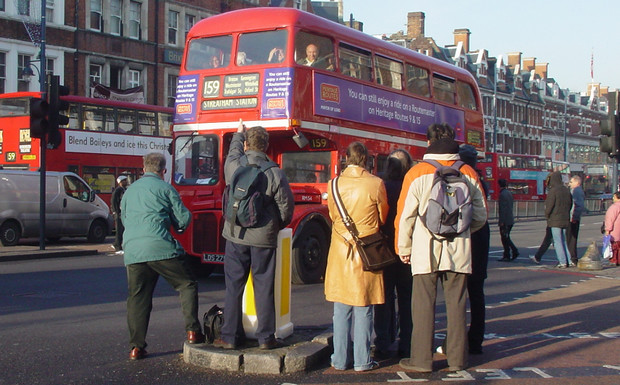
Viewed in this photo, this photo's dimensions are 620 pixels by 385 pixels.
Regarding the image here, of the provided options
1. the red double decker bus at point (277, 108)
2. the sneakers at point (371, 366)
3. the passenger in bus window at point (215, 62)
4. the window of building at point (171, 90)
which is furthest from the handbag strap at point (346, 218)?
the window of building at point (171, 90)

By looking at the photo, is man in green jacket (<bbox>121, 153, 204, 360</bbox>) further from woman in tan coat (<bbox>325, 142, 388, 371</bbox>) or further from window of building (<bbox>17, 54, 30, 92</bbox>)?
window of building (<bbox>17, 54, 30, 92</bbox>)

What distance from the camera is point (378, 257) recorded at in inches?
227

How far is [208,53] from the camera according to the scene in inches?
481

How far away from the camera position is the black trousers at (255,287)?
6.02 m

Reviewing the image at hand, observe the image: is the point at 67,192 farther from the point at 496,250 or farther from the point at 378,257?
the point at 378,257

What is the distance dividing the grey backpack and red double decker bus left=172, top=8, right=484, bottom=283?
559 cm

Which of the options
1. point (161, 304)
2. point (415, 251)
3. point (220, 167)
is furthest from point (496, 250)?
point (415, 251)

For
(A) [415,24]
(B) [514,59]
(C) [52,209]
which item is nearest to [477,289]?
(C) [52,209]

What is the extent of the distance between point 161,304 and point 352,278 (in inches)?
172

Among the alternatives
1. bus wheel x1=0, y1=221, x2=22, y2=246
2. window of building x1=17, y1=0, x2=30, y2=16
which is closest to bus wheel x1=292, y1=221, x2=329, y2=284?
bus wheel x1=0, y1=221, x2=22, y2=246

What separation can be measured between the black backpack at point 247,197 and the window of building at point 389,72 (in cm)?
801

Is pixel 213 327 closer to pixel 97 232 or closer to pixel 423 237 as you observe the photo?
pixel 423 237

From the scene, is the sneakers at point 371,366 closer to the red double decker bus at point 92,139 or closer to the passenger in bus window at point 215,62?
the passenger in bus window at point 215,62

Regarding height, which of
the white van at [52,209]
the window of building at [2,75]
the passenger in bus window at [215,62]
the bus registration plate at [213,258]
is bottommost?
the bus registration plate at [213,258]
